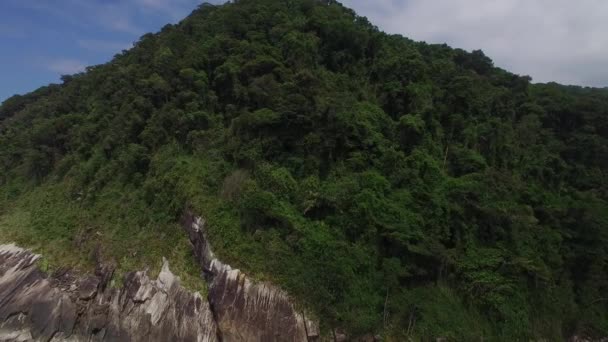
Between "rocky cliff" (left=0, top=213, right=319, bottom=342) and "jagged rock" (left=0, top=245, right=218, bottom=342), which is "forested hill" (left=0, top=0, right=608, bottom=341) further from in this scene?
"jagged rock" (left=0, top=245, right=218, bottom=342)

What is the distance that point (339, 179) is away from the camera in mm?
19469

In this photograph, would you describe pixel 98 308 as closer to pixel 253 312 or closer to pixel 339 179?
pixel 253 312

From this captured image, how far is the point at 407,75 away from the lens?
26453 millimetres

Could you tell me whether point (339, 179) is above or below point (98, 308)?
above

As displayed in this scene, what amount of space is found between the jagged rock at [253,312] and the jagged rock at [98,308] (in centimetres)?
96

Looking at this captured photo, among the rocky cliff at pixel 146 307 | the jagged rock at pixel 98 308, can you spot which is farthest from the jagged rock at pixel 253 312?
the jagged rock at pixel 98 308

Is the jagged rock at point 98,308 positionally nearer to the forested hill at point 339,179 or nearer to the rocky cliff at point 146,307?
the rocky cliff at point 146,307

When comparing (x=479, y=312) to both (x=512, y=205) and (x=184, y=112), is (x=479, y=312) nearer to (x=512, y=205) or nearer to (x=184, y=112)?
(x=512, y=205)

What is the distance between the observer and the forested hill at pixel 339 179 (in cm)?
1705

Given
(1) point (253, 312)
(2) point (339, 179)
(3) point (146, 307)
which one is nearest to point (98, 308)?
(3) point (146, 307)

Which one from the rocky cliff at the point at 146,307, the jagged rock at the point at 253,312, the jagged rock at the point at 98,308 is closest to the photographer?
the jagged rock at the point at 253,312

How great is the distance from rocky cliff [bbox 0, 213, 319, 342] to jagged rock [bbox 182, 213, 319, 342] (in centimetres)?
4

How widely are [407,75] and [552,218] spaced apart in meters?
13.8

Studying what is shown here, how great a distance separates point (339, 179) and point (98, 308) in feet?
49.6
